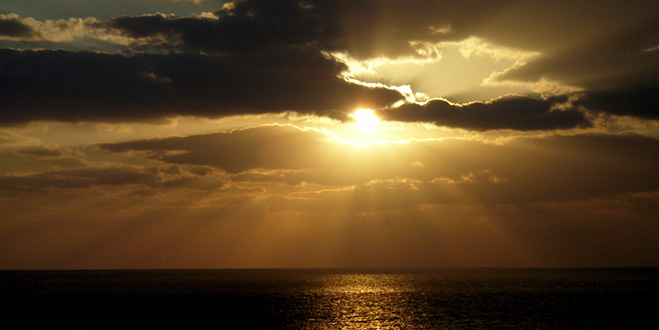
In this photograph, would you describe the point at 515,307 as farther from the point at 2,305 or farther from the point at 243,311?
the point at 2,305

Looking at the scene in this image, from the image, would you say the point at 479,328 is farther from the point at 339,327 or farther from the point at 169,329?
the point at 169,329

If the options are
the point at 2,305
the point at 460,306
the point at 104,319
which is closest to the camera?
the point at 104,319

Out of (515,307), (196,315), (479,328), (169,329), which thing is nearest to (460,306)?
(515,307)

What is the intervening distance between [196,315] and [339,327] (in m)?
28.3

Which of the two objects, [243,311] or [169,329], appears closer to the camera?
[169,329]

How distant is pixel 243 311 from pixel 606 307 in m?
70.5

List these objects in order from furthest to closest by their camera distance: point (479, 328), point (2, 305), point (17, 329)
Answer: point (2, 305)
point (17, 329)
point (479, 328)

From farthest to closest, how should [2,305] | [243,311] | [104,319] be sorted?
1. [2,305]
2. [243,311]
3. [104,319]

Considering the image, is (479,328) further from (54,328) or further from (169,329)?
(54,328)

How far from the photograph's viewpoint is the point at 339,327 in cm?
7906

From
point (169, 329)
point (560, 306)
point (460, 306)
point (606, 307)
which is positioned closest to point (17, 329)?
point (169, 329)

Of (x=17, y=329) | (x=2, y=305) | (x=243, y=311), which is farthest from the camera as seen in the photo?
(x=2, y=305)

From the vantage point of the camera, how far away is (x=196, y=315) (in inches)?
3686

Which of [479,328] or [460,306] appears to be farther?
[460,306]
